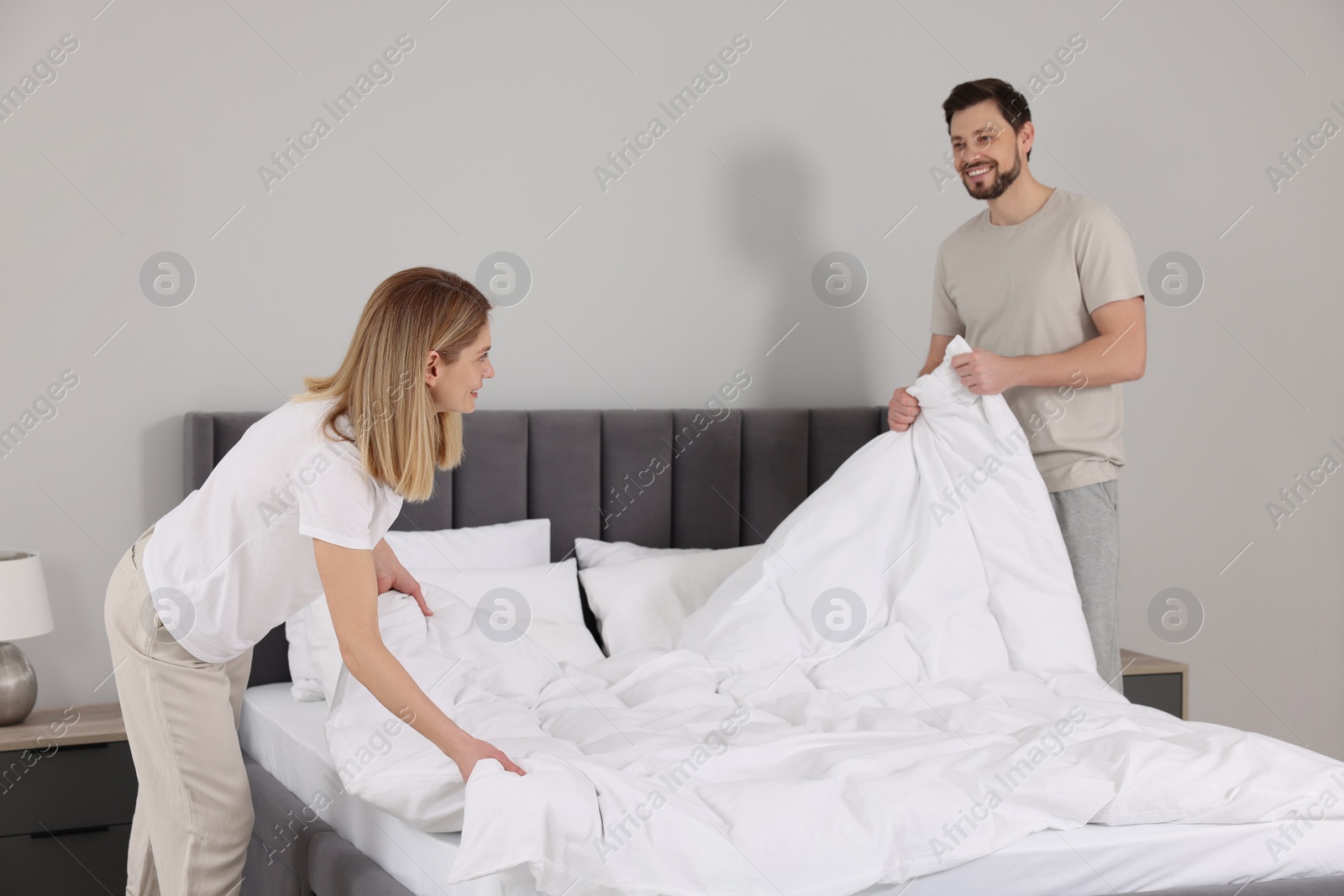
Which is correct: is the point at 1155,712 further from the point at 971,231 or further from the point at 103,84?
the point at 103,84

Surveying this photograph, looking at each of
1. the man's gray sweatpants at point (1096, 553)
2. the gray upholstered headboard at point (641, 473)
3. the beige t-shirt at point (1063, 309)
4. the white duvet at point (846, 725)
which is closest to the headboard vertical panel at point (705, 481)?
the gray upholstered headboard at point (641, 473)

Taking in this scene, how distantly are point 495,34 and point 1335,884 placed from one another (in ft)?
8.87

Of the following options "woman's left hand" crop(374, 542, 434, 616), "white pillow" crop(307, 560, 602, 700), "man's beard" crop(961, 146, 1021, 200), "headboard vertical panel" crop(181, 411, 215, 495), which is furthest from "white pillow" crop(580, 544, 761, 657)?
"man's beard" crop(961, 146, 1021, 200)

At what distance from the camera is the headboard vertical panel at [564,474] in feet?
10.2

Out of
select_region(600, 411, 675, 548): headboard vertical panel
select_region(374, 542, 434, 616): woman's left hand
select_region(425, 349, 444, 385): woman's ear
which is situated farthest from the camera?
select_region(600, 411, 675, 548): headboard vertical panel

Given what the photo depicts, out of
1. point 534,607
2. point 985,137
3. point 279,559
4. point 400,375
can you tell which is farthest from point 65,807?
point 985,137

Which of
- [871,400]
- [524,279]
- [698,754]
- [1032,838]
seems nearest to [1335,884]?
[1032,838]

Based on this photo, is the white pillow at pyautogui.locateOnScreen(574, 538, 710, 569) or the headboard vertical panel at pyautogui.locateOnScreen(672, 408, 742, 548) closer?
the white pillow at pyautogui.locateOnScreen(574, 538, 710, 569)

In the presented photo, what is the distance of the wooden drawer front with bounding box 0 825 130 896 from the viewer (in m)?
2.46

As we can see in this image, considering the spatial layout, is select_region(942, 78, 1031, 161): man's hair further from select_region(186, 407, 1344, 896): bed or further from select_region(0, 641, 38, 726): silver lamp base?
select_region(0, 641, 38, 726): silver lamp base

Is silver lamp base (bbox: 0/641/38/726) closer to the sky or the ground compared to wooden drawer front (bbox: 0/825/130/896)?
closer to the sky

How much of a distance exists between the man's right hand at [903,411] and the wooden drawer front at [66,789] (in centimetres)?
186

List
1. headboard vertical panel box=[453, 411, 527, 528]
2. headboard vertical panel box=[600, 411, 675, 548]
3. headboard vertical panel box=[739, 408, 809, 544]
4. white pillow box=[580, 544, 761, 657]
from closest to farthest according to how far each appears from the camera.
Result: 1. white pillow box=[580, 544, 761, 657]
2. headboard vertical panel box=[453, 411, 527, 528]
3. headboard vertical panel box=[600, 411, 675, 548]
4. headboard vertical panel box=[739, 408, 809, 544]

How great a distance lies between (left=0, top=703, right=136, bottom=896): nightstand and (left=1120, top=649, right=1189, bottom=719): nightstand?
2506mm
